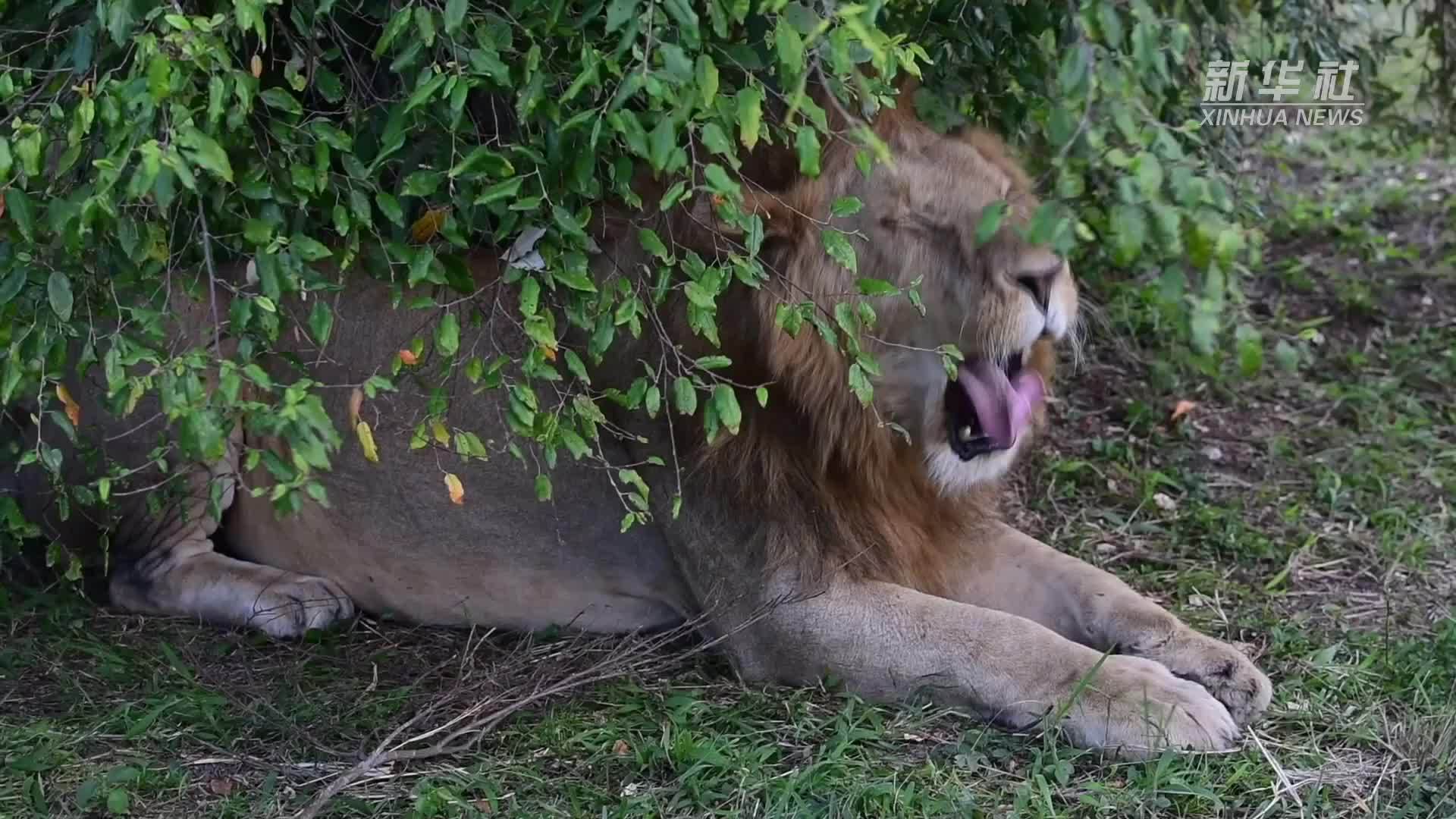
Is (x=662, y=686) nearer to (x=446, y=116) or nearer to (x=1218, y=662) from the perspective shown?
(x=1218, y=662)

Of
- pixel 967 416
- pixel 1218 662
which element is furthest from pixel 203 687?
pixel 1218 662

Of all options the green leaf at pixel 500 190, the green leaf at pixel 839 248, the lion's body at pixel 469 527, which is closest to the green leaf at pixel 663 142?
the green leaf at pixel 500 190

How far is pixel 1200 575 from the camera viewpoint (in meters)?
3.51

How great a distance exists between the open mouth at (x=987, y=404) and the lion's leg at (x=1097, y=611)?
1.51ft

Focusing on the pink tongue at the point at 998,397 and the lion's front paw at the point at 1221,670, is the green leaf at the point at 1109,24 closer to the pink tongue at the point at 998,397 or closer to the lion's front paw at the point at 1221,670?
the pink tongue at the point at 998,397

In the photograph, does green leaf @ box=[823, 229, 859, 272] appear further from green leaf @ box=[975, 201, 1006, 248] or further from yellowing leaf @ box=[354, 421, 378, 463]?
yellowing leaf @ box=[354, 421, 378, 463]

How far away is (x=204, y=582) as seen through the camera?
136 inches

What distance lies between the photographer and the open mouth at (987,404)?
2777mm

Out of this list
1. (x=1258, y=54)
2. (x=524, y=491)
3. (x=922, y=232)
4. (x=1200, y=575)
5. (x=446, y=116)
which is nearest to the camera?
(x=446, y=116)

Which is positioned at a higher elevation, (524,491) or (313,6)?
(313,6)

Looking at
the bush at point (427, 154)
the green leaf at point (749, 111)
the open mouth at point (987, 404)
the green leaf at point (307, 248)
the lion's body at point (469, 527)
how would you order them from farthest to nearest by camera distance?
the lion's body at point (469, 527) < the open mouth at point (987, 404) < the green leaf at point (307, 248) < the green leaf at point (749, 111) < the bush at point (427, 154)

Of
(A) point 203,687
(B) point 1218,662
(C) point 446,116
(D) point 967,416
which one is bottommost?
(A) point 203,687

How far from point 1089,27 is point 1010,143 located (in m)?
1.73

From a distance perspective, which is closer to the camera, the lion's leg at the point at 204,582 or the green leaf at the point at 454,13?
the green leaf at the point at 454,13
